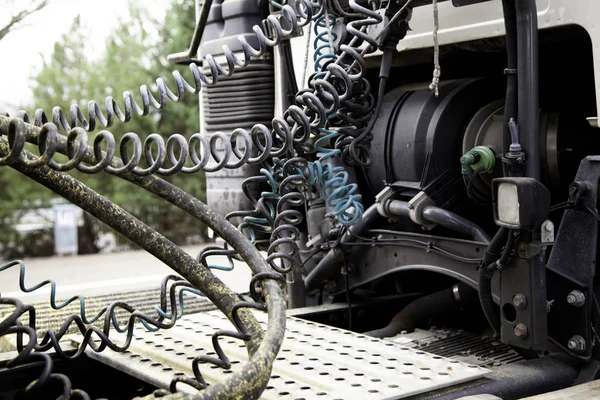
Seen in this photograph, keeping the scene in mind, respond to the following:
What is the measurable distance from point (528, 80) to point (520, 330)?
80cm

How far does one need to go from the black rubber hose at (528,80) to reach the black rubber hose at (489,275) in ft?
0.81

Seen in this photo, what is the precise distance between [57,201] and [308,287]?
35.5ft

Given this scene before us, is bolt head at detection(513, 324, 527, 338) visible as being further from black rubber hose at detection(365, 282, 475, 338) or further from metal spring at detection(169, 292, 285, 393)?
metal spring at detection(169, 292, 285, 393)

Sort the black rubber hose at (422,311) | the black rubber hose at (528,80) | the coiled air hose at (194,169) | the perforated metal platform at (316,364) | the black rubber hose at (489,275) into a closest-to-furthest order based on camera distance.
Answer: the coiled air hose at (194,169) < the perforated metal platform at (316,364) < the black rubber hose at (528,80) < the black rubber hose at (489,275) < the black rubber hose at (422,311)

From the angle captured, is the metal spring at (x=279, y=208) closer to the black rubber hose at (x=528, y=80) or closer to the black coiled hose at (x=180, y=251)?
the black coiled hose at (x=180, y=251)

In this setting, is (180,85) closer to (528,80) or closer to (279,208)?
(279,208)

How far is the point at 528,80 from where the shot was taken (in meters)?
2.46

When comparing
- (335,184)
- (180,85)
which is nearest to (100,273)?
(335,184)

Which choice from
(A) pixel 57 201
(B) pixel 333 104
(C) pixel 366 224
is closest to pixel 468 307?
(C) pixel 366 224

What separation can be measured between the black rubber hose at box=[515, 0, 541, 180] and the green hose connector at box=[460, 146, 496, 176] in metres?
0.35

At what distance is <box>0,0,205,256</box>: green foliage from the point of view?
1320cm

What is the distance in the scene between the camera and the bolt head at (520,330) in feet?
8.41

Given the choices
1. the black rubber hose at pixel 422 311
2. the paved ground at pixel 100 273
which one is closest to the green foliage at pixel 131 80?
the paved ground at pixel 100 273

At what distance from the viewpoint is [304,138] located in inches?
107
